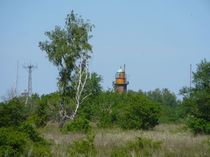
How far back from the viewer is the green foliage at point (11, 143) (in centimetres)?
1284

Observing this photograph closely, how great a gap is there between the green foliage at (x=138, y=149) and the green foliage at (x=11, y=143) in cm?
282

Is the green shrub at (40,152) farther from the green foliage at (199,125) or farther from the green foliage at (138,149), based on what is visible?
the green foliage at (199,125)

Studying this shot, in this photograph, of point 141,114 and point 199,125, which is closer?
point 199,125

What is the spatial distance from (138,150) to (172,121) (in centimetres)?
3742

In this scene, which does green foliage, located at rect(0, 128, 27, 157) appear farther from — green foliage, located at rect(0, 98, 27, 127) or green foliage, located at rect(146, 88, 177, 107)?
green foliage, located at rect(146, 88, 177, 107)

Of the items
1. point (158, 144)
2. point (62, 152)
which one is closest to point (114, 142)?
point (158, 144)

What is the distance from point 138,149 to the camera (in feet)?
50.5

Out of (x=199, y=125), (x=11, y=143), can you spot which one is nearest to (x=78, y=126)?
(x=199, y=125)

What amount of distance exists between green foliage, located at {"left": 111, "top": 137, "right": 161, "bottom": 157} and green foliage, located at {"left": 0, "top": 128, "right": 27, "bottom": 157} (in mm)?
2816

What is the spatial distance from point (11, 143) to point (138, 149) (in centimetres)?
444

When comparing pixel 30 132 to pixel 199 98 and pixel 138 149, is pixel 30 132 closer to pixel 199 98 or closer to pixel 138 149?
pixel 138 149

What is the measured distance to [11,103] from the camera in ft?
68.8

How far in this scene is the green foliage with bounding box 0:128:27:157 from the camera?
42.1 ft

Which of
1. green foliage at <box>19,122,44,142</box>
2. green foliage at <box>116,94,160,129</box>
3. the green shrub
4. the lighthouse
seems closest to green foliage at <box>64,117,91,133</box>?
green foliage at <box>116,94,160,129</box>
